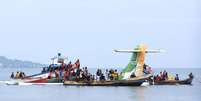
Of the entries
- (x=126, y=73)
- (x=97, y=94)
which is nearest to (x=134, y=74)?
(x=126, y=73)

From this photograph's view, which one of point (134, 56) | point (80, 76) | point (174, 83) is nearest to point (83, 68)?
point (80, 76)

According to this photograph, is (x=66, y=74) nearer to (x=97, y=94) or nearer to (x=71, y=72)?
(x=71, y=72)

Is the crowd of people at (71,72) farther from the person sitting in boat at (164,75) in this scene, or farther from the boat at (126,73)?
the person sitting in boat at (164,75)

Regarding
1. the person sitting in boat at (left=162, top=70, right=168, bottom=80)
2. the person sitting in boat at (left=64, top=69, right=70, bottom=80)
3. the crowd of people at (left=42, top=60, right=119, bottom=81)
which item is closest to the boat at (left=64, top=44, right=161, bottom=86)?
the crowd of people at (left=42, top=60, right=119, bottom=81)

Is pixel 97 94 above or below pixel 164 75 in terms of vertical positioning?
below

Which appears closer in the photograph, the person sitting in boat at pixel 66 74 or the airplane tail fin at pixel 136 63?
the airplane tail fin at pixel 136 63

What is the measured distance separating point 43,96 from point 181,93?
11.0 meters

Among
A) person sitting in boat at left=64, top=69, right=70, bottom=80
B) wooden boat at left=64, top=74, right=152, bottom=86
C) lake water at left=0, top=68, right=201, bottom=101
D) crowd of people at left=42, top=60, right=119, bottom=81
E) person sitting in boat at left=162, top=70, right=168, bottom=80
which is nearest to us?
lake water at left=0, top=68, right=201, bottom=101

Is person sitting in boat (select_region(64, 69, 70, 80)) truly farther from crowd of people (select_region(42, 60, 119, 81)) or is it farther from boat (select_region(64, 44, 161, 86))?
boat (select_region(64, 44, 161, 86))

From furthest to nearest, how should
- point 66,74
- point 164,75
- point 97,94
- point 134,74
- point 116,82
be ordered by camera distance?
point 164,75 → point 66,74 → point 116,82 → point 134,74 → point 97,94

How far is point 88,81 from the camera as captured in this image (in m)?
60.1

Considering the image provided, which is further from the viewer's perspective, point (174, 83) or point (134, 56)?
point (174, 83)

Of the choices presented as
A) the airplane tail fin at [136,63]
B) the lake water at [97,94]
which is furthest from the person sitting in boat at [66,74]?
the airplane tail fin at [136,63]

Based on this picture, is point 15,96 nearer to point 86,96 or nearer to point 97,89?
point 86,96
